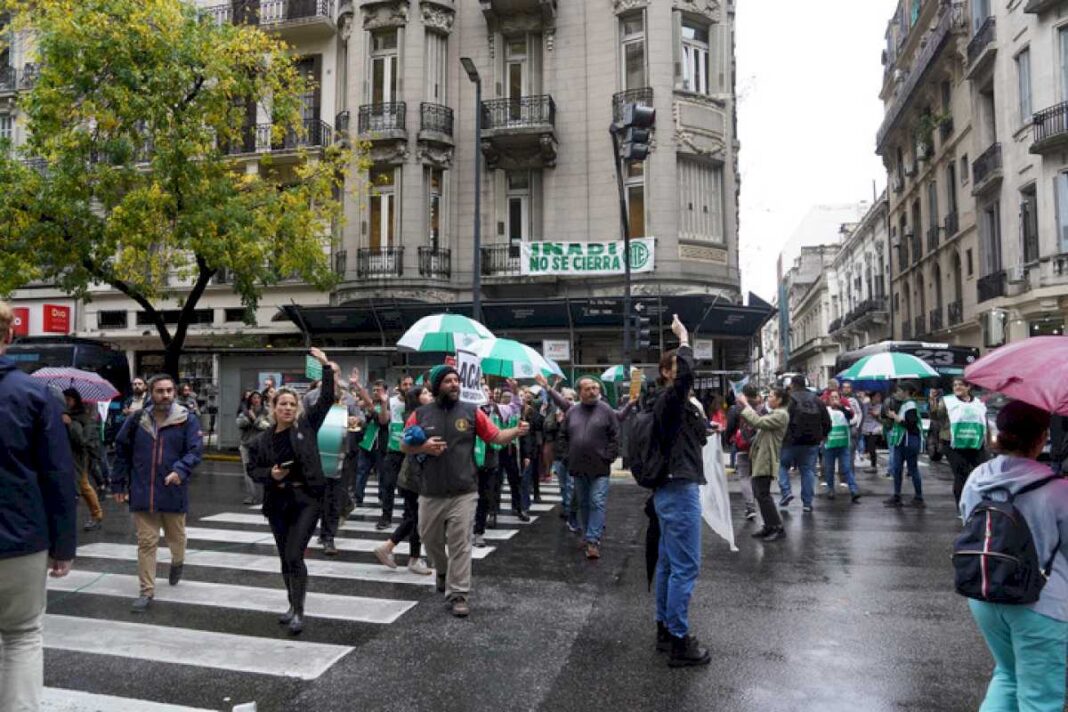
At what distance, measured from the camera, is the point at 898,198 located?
41.6m

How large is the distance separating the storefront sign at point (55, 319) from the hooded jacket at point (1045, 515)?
100 feet

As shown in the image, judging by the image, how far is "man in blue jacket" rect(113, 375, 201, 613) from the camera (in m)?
6.28

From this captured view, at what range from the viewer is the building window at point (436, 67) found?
75.7 ft

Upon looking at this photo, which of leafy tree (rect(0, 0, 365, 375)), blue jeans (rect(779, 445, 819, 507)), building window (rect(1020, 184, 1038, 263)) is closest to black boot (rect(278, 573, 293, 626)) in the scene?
blue jeans (rect(779, 445, 819, 507))

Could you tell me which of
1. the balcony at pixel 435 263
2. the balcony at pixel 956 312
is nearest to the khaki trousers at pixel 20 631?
the balcony at pixel 435 263

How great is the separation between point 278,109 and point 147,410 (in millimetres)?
13669

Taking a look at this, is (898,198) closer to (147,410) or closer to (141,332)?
(141,332)

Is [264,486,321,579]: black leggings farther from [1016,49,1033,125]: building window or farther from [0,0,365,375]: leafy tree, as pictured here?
[1016,49,1033,125]: building window

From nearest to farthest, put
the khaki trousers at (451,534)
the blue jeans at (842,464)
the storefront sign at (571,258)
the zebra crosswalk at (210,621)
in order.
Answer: the zebra crosswalk at (210,621), the khaki trousers at (451,534), the blue jeans at (842,464), the storefront sign at (571,258)

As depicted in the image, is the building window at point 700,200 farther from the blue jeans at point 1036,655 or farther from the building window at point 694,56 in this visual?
the blue jeans at point 1036,655

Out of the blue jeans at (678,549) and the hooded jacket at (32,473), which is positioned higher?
the hooded jacket at (32,473)

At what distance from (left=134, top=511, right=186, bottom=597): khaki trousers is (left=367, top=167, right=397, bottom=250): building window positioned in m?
17.1

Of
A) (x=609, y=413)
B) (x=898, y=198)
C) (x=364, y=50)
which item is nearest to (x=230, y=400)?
(x=364, y=50)

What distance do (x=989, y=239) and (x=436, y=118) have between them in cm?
2047
